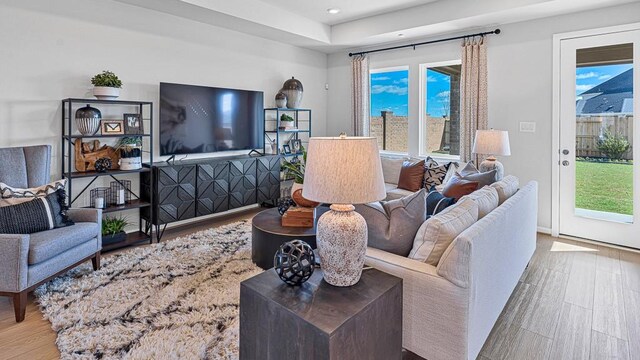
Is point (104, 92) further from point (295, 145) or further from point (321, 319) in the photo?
point (321, 319)

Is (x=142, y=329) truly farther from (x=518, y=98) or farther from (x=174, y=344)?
(x=518, y=98)

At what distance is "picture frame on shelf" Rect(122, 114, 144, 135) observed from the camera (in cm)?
391

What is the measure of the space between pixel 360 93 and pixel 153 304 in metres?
4.62

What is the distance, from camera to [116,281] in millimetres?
2947

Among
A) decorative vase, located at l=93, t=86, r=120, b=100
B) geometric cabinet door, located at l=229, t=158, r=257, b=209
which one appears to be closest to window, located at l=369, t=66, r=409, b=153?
geometric cabinet door, located at l=229, t=158, r=257, b=209

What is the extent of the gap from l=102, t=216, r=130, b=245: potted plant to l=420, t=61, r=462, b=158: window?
13.9ft

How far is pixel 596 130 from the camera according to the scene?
405 centimetres

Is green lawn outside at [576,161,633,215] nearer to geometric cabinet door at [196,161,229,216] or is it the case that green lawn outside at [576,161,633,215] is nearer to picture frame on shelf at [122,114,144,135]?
geometric cabinet door at [196,161,229,216]

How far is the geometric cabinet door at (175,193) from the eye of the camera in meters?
3.97

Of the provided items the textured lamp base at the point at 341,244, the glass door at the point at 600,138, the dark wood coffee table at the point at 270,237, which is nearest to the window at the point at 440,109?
the glass door at the point at 600,138

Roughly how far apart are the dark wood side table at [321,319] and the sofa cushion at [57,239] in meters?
1.82

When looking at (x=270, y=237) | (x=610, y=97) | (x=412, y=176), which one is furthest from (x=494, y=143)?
(x=270, y=237)

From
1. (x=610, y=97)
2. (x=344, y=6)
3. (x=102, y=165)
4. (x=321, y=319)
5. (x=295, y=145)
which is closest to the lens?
(x=321, y=319)

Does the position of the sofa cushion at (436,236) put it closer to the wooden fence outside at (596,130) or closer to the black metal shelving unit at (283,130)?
the wooden fence outside at (596,130)
